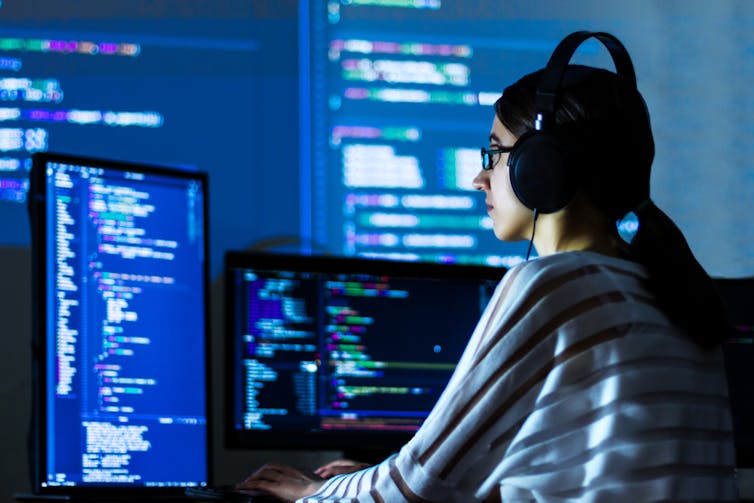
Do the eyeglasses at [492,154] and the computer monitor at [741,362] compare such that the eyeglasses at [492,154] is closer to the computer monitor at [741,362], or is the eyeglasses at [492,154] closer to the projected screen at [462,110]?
the computer monitor at [741,362]

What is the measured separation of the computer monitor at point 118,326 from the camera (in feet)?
5.90

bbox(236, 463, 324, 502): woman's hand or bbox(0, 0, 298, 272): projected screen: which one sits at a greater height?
bbox(0, 0, 298, 272): projected screen

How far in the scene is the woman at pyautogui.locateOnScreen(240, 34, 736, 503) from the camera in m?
1.19

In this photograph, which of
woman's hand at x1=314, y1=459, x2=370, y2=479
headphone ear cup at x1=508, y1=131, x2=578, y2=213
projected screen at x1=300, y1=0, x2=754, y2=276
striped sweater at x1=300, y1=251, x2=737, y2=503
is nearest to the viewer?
striped sweater at x1=300, y1=251, x2=737, y2=503

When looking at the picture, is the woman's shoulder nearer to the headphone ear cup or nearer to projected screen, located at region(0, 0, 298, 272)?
the headphone ear cup

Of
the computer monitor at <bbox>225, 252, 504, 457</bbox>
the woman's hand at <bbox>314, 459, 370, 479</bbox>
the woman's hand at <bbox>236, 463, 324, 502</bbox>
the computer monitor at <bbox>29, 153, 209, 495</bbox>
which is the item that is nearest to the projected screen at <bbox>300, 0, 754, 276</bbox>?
the computer monitor at <bbox>225, 252, 504, 457</bbox>

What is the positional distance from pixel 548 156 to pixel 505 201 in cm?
16

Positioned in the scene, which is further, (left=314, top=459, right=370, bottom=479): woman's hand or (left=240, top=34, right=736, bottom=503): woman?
(left=314, top=459, right=370, bottom=479): woman's hand

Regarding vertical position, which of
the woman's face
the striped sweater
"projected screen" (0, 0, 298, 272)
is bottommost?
the striped sweater

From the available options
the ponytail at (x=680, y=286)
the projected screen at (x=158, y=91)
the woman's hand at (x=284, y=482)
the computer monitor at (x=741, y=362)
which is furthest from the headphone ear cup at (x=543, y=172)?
the projected screen at (x=158, y=91)

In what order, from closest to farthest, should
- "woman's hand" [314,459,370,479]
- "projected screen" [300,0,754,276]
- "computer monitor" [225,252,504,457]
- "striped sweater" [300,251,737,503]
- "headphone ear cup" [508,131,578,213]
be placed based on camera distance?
1. "striped sweater" [300,251,737,503]
2. "headphone ear cup" [508,131,578,213]
3. "woman's hand" [314,459,370,479]
4. "computer monitor" [225,252,504,457]
5. "projected screen" [300,0,754,276]

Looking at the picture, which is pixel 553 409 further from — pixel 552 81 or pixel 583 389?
pixel 552 81

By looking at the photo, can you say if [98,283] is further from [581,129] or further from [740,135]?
[740,135]

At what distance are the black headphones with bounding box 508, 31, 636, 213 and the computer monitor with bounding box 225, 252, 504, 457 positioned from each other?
850mm
